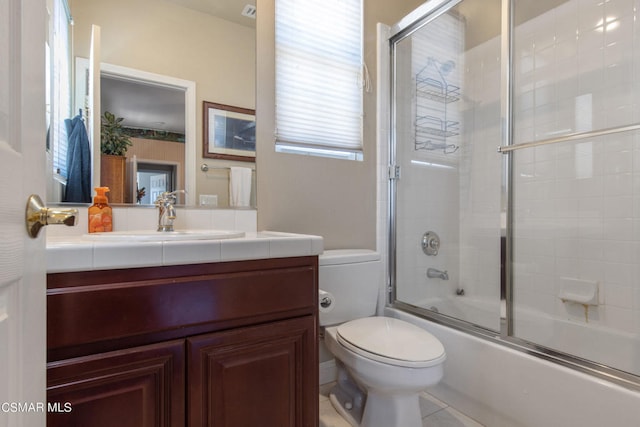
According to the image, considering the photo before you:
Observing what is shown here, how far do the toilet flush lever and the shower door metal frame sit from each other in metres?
0.21

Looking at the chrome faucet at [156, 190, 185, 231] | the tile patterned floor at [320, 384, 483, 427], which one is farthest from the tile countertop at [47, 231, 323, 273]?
the tile patterned floor at [320, 384, 483, 427]

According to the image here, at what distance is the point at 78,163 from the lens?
48.3 inches

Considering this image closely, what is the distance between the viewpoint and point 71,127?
122cm

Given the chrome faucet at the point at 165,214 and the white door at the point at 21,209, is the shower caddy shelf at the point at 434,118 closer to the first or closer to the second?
the chrome faucet at the point at 165,214

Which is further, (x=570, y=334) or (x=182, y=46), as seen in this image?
(x=570, y=334)

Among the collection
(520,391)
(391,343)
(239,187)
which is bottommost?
(520,391)

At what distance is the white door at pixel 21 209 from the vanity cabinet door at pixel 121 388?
0.20 metres

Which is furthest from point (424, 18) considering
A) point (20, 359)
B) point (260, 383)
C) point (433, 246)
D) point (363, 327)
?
point (20, 359)

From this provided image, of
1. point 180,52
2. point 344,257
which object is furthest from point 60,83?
point 344,257

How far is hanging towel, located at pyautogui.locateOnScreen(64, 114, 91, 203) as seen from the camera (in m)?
1.21

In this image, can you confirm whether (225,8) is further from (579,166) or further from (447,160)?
(579,166)

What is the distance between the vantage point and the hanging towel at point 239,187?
1515 mm

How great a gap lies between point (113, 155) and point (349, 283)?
45.4 inches

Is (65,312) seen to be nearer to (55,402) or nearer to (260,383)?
(55,402)
